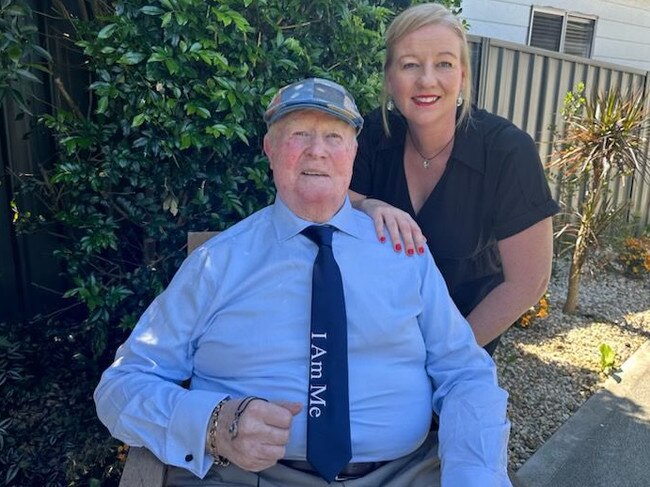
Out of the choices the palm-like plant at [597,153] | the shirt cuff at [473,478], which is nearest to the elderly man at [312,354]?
the shirt cuff at [473,478]

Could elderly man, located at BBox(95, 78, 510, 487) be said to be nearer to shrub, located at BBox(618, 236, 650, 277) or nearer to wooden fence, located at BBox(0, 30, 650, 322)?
wooden fence, located at BBox(0, 30, 650, 322)

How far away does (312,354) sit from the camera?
5.89 feet

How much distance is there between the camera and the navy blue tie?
67.8 inches

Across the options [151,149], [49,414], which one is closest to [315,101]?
[151,149]

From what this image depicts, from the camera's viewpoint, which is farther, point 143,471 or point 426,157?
point 426,157

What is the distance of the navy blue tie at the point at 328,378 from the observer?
5.65 ft

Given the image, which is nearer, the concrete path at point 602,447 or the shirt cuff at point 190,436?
the shirt cuff at point 190,436

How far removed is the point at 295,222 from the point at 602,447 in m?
2.46

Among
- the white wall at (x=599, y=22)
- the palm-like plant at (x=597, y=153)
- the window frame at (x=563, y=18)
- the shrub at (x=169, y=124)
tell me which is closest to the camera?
the shrub at (x=169, y=124)

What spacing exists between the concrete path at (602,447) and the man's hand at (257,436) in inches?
72.5

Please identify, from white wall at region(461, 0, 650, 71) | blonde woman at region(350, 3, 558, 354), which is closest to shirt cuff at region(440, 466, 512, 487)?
blonde woman at region(350, 3, 558, 354)

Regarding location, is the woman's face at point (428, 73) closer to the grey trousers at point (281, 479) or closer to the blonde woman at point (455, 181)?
the blonde woman at point (455, 181)

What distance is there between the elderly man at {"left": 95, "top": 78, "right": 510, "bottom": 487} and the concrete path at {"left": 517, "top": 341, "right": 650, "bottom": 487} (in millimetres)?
1439

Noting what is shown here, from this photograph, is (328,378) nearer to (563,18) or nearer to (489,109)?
(489,109)
